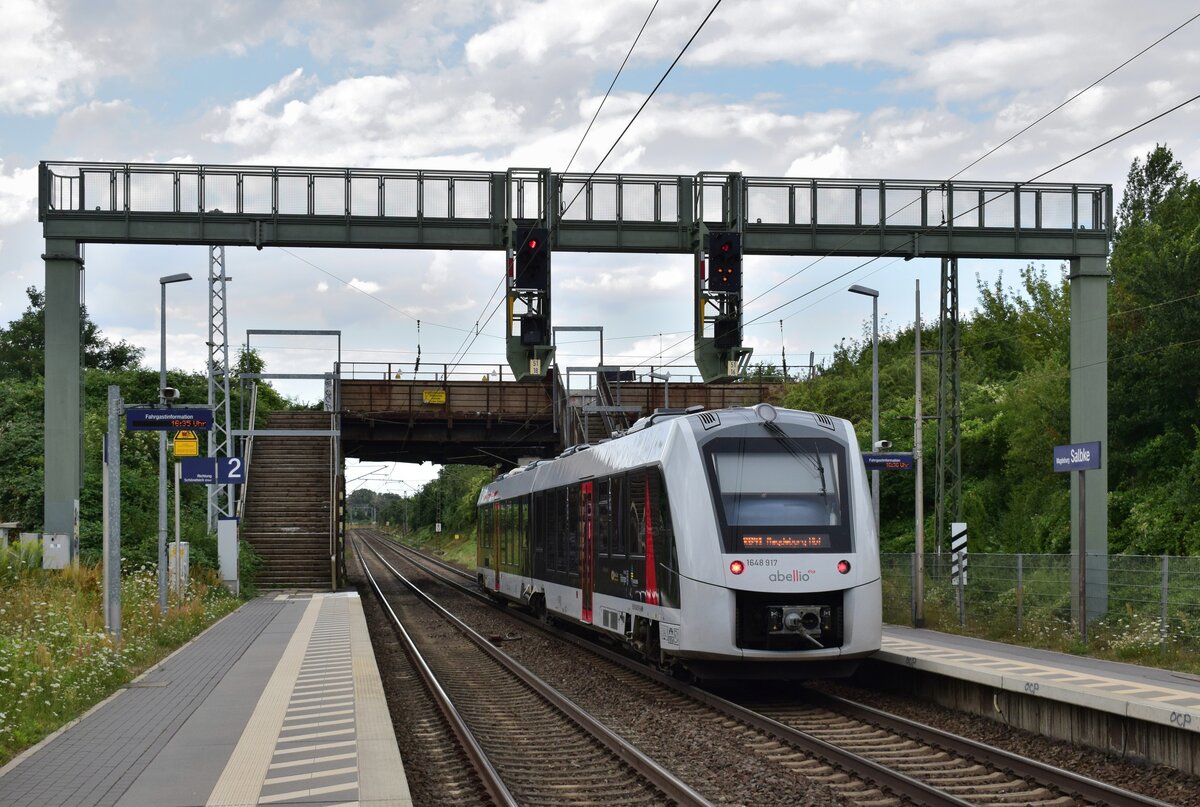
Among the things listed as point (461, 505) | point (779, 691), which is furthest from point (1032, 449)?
point (461, 505)

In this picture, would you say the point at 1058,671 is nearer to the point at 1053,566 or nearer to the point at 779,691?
the point at 779,691

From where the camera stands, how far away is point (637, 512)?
16.7 meters

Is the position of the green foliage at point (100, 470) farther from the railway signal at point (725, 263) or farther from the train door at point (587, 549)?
the railway signal at point (725, 263)

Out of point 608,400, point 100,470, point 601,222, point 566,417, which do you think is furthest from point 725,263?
point 100,470

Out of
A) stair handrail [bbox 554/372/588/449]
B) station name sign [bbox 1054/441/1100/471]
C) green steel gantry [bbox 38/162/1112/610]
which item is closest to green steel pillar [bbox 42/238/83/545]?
green steel gantry [bbox 38/162/1112/610]

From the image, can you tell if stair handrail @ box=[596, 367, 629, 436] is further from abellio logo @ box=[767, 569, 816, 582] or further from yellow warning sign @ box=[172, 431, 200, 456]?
abellio logo @ box=[767, 569, 816, 582]

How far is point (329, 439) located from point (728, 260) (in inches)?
999

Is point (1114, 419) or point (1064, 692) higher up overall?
point (1114, 419)

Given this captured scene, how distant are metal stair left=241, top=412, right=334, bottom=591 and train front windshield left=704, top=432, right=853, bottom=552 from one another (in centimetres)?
2519

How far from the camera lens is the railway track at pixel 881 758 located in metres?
9.91

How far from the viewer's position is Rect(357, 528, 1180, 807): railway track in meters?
9.91

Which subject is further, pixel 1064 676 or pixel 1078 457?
pixel 1078 457

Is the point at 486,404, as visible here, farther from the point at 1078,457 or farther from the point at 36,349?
the point at 36,349

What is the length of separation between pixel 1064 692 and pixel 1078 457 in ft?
21.6
